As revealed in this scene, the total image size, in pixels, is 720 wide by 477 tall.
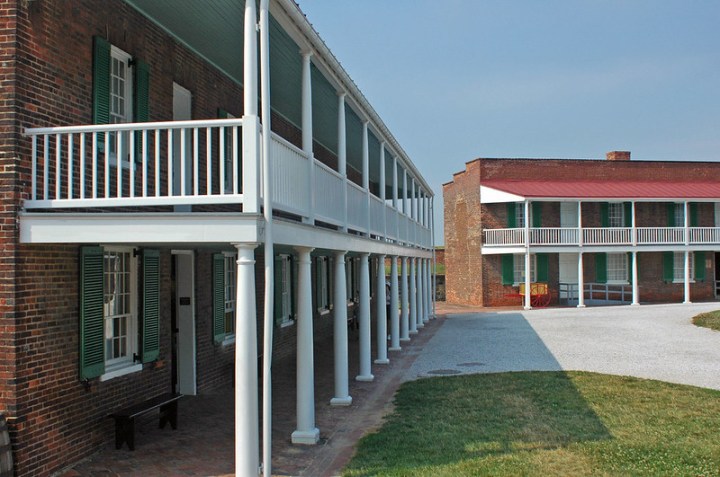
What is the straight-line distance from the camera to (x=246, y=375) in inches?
260

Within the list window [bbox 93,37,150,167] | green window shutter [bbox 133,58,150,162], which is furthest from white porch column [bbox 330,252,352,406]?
window [bbox 93,37,150,167]

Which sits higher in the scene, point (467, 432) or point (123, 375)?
point (123, 375)

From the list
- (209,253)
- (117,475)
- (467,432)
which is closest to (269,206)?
(117,475)

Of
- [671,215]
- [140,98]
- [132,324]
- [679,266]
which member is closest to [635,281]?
[679,266]

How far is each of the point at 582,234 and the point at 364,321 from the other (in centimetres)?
2060

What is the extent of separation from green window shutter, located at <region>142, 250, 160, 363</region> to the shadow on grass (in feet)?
10.5

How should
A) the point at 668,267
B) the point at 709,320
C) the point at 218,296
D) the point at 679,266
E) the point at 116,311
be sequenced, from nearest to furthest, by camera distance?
the point at 116,311, the point at 218,296, the point at 709,320, the point at 668,267, the point at 679,266

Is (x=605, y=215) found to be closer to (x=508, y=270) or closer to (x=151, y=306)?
(x=508, y=270)

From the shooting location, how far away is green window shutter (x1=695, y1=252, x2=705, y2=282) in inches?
1308

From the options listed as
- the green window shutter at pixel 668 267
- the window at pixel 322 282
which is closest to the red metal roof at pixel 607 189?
the green window shutter at pixel 668 267

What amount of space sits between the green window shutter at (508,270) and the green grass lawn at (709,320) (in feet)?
30.2

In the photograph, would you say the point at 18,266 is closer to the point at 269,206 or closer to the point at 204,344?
the point at 269,206

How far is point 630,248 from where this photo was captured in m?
30.8

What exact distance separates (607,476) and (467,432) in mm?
2210
